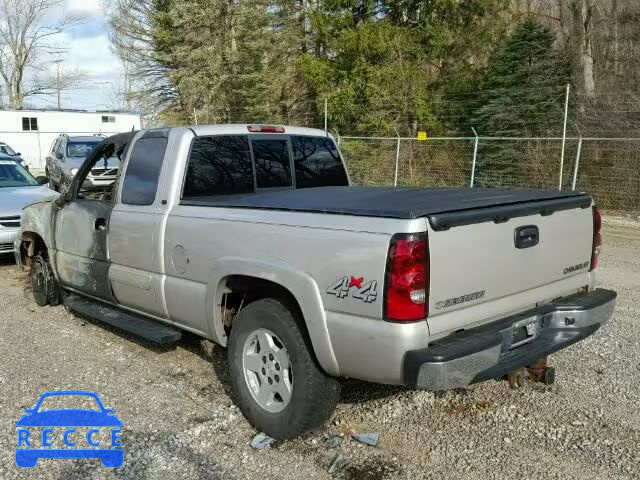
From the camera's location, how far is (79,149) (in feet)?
55.4

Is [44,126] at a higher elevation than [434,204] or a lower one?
higher

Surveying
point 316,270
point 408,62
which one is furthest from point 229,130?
point 408,62

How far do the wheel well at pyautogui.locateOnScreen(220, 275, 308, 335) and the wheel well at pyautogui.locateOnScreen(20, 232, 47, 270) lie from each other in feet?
10.6

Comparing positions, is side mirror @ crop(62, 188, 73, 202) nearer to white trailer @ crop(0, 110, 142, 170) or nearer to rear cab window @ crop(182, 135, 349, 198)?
rear cab window @ crop(182, 135, 349, 198)

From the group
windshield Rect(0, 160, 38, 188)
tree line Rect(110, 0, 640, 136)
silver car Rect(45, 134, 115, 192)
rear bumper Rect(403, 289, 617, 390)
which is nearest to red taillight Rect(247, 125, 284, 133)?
rear bumper Rect(403, 289, 617, 390)

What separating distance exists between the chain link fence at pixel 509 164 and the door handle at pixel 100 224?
34.9ft

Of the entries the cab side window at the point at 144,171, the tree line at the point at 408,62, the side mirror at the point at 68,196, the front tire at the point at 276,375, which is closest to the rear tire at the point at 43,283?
the side mirror at the point at 68,196

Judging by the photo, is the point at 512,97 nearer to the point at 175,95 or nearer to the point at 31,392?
the point at 31,392

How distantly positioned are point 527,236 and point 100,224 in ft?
11.3

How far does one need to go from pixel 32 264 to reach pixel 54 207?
132 centimetres

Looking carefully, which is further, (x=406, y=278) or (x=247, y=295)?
(x=247, y=295)

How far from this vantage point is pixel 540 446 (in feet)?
11.8

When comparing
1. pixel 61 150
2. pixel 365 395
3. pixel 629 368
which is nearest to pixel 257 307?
pixel 365 395

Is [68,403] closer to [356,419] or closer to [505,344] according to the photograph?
[356,419]
